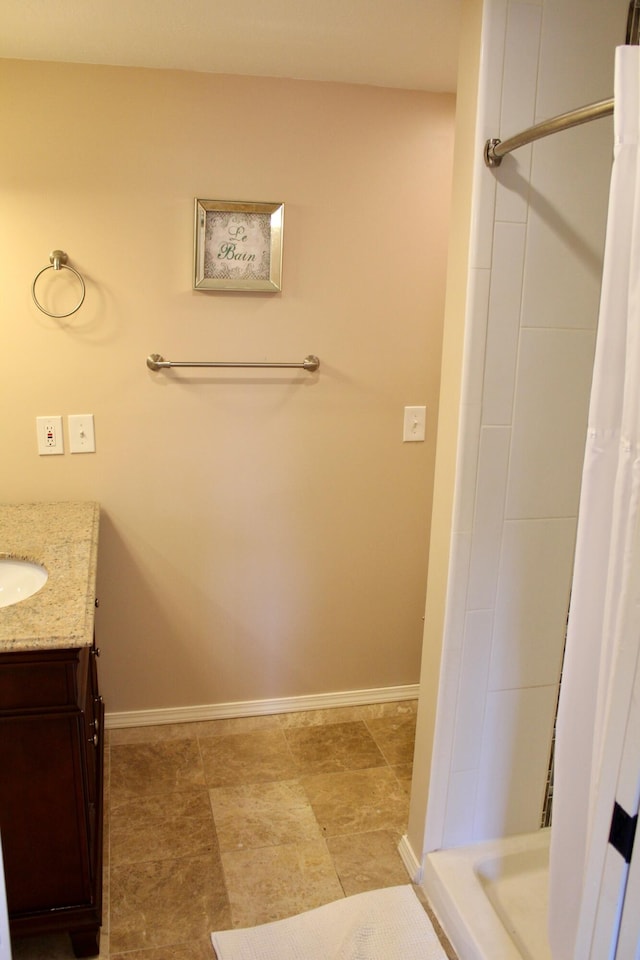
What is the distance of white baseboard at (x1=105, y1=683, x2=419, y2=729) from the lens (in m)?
2.51

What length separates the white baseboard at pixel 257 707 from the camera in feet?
8.23

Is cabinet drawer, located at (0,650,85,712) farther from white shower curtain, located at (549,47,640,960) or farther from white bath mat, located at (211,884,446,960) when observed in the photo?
white shower curtain, located at (549,47,640,960)

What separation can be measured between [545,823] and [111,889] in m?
1.18

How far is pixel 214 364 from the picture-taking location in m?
2.25

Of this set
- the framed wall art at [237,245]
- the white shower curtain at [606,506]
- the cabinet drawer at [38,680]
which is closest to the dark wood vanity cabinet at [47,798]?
the cabinet drawer at [38,680]

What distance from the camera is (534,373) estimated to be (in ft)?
5.24

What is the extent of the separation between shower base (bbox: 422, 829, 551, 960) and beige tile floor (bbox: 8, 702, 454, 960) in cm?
17

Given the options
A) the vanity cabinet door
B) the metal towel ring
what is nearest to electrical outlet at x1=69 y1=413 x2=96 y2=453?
the metal towel ring

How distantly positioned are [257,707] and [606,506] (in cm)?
181

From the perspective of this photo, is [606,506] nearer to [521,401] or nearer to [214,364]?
[521,401]

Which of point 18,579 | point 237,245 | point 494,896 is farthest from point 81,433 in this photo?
point 494,896

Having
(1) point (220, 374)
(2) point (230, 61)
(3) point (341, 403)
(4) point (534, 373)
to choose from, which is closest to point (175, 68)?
(2) point (230, 61)

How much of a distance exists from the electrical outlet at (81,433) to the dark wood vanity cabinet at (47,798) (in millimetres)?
868

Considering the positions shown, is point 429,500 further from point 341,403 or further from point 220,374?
point 220,374
